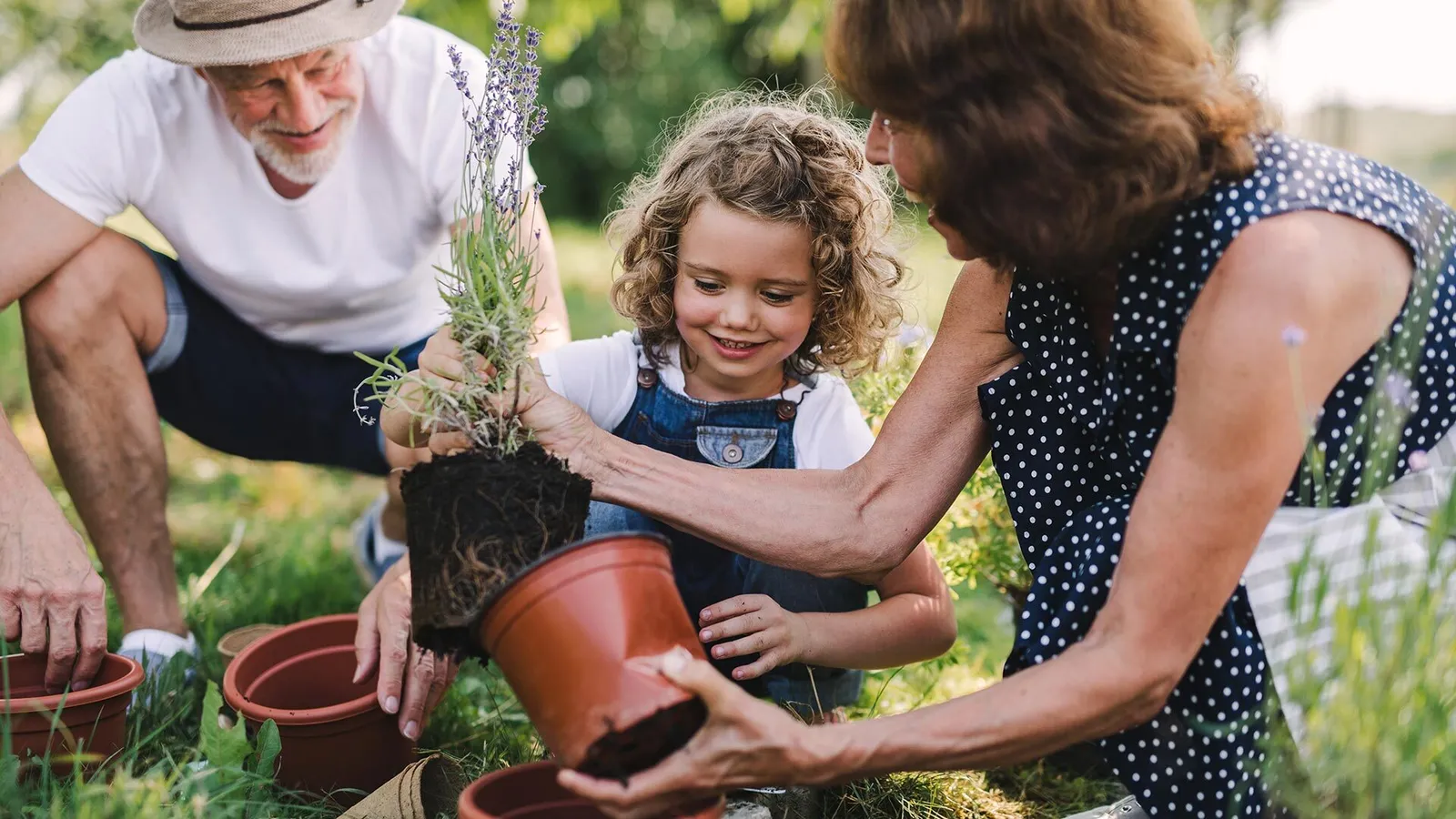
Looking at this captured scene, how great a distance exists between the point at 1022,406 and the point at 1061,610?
17.0 inches

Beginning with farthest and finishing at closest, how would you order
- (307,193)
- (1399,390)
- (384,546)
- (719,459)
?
(384,546) → (307,193) → (719,459) → (1399,390)

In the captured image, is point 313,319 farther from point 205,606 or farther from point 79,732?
point 79,732

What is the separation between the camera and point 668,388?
8.27 ft

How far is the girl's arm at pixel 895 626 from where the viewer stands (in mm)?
2217

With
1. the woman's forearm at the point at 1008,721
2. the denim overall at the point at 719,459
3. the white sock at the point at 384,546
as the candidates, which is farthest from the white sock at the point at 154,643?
the woman's forearm at the point at 1008,721

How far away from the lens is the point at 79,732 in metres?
1.96

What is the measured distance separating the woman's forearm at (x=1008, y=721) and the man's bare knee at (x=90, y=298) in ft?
6.85

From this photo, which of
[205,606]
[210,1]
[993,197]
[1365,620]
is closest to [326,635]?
[205,606]

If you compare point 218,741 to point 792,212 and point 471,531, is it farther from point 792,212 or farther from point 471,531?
point 792,212

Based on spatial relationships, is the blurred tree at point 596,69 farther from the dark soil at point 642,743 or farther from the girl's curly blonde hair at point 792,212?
the dark soil at point 642,743

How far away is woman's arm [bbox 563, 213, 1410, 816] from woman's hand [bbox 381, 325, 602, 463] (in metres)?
0.60

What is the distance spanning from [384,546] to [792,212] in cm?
163

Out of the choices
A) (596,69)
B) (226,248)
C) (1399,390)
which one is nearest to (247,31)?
(226,248)

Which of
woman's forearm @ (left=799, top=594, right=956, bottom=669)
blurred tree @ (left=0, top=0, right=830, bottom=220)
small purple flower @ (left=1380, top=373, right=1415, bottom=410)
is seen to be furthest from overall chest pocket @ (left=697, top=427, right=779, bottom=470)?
blurred tree @ (left=0, top=0, right=830, bottom=220)
